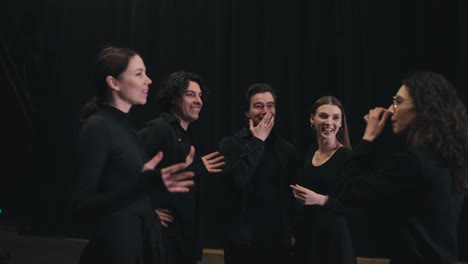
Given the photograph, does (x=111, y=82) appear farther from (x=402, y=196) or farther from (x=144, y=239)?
(x=402, y=196)

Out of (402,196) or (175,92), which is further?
(175,92)

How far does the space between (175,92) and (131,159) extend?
0.87 metres

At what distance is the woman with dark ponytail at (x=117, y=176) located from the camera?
5.14 ft

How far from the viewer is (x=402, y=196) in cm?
167

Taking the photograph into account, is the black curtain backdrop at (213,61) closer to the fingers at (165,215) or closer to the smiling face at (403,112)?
the fingers at (165,215)

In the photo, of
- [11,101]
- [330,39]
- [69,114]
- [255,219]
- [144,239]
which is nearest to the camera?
[144,239]

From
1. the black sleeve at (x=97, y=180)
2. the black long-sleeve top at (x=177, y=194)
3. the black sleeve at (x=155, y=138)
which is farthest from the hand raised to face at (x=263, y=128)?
the black sleeve at (x=97, y=180)

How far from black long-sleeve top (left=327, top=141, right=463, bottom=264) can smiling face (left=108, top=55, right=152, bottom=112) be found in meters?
0.94

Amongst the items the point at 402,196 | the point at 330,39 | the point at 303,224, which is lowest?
the point at 303,224

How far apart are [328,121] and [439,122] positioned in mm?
1006

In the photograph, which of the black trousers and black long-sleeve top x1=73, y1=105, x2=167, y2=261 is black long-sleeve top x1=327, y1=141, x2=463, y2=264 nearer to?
black long-sleeve top x1=73, y1=105, x2=167, y2=261

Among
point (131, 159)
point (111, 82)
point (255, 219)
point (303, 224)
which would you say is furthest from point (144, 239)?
point (303, 224)

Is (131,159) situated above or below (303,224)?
above

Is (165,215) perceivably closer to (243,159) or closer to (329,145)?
(243,159)
